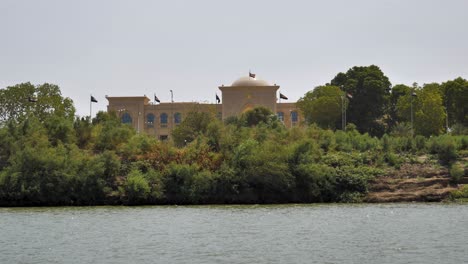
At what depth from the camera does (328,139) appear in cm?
4862

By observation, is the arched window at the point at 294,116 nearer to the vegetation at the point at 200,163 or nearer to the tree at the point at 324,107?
the tree at the point at 324,107

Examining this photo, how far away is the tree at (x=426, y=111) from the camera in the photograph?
61.8 metres

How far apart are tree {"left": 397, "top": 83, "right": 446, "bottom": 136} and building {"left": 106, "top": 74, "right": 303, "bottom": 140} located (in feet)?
52.6

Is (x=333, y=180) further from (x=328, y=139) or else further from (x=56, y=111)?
(x=56, y=111)

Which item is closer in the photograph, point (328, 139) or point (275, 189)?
point (275, 189)

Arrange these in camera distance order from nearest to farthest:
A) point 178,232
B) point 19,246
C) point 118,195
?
point 19,246 → point 178,232 → point 118,195

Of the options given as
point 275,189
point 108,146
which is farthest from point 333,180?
point 108,146

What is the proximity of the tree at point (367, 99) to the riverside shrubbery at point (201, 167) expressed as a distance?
1907 centimetres

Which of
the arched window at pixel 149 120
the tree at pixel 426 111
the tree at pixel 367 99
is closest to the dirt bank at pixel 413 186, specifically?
the tree at pixel 426 111

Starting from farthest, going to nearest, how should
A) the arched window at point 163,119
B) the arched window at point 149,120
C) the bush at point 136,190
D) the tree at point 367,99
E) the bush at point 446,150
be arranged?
the arched window at point 149,120 → the arched window at point 163,119 → the tree at point 367,99 → the bush at point 446,150 → the bush at point 136,190

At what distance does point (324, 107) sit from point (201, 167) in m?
24.9

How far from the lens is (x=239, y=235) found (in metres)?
25.1

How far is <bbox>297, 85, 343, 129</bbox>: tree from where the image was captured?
217ft

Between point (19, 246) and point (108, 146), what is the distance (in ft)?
83.7
